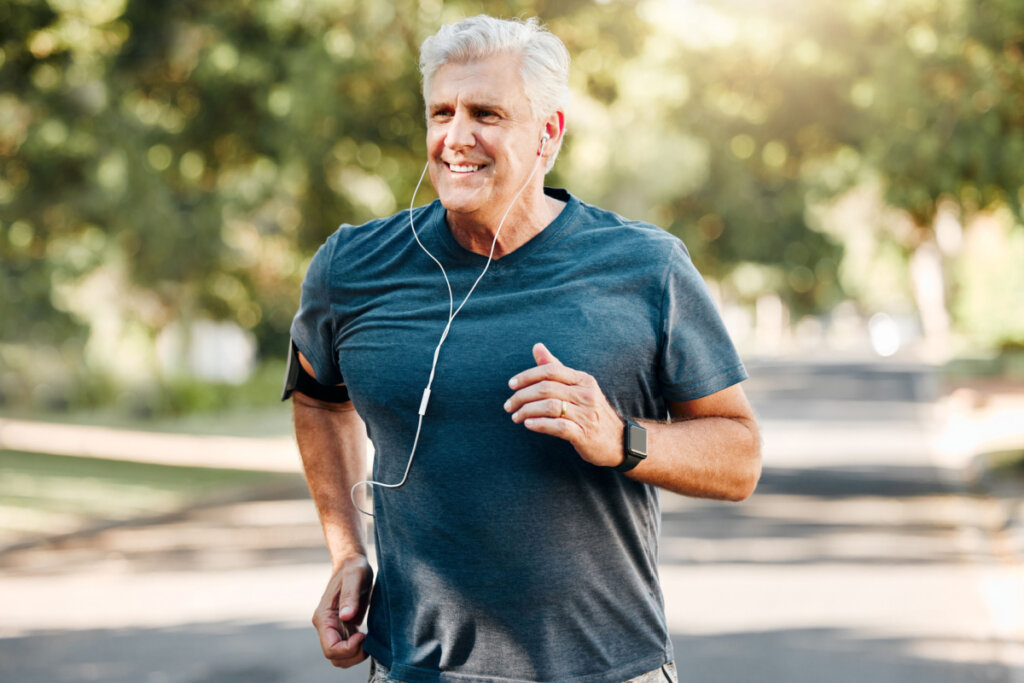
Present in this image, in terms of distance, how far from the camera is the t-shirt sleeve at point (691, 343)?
2.35m

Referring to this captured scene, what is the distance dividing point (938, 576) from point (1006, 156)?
5.37 meters

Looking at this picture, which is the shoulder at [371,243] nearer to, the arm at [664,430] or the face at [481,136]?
the face at [481,136]

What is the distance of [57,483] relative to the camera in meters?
15.0

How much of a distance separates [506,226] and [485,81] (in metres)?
0.27

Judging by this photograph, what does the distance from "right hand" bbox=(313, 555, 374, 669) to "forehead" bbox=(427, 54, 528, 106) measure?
0.98 meters

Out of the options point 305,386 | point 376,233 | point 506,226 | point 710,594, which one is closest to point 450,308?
point 506,226

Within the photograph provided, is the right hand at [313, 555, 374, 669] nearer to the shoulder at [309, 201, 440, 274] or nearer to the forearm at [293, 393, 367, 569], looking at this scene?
the forearm at [293, 393, 367, 569]

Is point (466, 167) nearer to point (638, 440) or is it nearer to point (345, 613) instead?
point (638, 440)

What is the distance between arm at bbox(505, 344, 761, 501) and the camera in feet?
7.06

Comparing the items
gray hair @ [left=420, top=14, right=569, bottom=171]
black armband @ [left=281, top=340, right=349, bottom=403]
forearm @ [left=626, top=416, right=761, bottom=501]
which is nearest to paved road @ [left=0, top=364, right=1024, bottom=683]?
black armband @ [left=281, top=340, right=349, bottom=403]

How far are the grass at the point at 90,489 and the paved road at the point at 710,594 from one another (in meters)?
0.60


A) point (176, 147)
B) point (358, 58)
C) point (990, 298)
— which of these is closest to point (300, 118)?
point (358, 58)

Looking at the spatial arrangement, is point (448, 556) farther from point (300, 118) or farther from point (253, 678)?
point (300, 118)

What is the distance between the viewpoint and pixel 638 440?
89.0 inches
